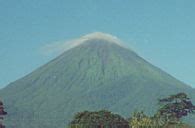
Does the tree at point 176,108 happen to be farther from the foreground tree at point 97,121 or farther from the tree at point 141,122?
the tree at point 141,122

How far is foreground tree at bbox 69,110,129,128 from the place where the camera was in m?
80.8

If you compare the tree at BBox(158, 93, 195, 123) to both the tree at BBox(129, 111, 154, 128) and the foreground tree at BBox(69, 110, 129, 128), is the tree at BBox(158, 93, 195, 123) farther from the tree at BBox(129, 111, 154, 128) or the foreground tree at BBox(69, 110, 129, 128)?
the tree at BBox(129, 111, 154, 128)

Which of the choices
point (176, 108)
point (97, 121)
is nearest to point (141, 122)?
point (97, 121)

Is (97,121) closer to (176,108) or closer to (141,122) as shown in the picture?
(176,108)

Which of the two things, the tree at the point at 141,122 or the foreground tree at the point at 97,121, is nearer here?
the tree at the point at 141,122

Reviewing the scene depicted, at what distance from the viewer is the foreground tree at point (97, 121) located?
8075cm

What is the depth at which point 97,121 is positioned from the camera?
82875 mm

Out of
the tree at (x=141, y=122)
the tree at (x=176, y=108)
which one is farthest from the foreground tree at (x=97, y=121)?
the tree at (x=141, y=122)

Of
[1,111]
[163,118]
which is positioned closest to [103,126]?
[163,118]

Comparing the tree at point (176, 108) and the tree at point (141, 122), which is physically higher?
the tree at point (176, 108)

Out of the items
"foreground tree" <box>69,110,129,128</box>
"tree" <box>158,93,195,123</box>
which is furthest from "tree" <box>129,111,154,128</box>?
"tree" <box>158,93,195,123</box>

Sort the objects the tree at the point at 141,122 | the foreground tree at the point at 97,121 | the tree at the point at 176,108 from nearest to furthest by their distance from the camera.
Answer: the tree at the point at 141,122, the foreground tree at the point at 97,121, the tree at the point at 176,108

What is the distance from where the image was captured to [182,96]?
88.9 m

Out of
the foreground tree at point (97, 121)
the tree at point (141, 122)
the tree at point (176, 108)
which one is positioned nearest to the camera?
the tree at point (141, 122)
